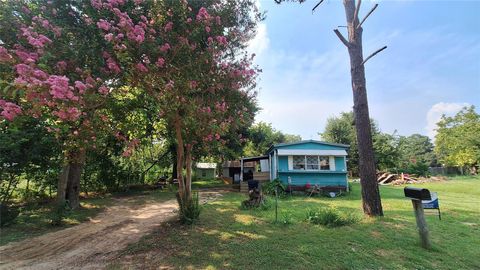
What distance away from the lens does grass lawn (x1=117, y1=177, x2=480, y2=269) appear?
4.23 metres

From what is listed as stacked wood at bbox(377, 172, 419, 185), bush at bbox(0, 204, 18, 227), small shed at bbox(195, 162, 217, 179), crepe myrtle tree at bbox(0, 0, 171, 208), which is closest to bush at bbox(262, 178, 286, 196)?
bush at bbox(0, 204, 18, 227)

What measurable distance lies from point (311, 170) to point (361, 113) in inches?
353

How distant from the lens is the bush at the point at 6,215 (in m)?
7.74

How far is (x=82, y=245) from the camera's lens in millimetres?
5918

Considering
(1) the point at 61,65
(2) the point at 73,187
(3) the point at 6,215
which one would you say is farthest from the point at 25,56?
(2) the point at 73,187

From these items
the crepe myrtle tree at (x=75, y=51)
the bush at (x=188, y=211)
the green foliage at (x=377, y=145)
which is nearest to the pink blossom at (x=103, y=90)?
the crepe myrtle tree at (x=75, y=51)

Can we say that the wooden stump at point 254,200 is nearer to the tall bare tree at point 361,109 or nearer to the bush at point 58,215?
the tall bare tree at point 361,109

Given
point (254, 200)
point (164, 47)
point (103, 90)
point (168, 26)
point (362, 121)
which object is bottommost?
point (254, 200)

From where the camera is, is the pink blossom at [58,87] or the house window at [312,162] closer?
the pink blossom at [58,87]

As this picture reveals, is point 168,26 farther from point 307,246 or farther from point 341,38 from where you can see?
point 307,246

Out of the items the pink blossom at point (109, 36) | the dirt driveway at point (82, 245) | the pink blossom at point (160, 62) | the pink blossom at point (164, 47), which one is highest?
the pink blossom at point (164, 47)

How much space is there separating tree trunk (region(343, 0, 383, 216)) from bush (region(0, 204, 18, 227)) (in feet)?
32.7

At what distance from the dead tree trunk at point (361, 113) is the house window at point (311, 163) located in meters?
8.92

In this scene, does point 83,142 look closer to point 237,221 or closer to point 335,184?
point 237,221
